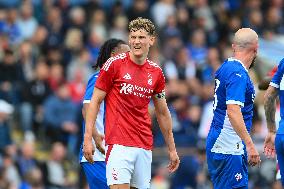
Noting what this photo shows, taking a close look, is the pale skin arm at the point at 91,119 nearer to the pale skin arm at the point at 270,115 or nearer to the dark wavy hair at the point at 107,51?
the dark wavy hair at the point at 107,51

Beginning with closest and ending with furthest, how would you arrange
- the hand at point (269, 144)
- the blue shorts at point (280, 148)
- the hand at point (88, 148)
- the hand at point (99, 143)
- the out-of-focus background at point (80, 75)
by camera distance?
the hand at point (88, 148) → the blue shorts at point (280, 148) → the hand at point (99, 143) → the hand at point (269, 144) → the out-of-focus background at point (80, 75)

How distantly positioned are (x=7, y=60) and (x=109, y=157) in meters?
9.39

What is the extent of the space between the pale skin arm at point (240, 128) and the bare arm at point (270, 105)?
0.88m

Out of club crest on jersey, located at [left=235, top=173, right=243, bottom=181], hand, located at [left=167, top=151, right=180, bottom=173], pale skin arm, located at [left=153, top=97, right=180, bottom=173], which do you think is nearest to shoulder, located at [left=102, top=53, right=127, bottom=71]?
pale skin arm, located at [left=153, top=97, right=180, bottom=173]

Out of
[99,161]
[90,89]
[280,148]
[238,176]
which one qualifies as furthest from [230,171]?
[90,89]

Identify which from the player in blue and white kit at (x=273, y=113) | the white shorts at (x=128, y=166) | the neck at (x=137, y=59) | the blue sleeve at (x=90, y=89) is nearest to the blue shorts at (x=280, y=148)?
the player in blue and white kit at (x=273, y=113)

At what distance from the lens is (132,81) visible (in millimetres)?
11797

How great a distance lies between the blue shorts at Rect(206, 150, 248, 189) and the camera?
12.2 metres

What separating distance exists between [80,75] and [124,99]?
9764 millimetres

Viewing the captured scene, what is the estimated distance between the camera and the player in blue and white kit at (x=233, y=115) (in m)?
11.8

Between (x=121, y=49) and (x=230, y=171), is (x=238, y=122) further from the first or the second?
(x=121, y=49)

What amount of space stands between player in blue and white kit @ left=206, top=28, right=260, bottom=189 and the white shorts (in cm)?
90

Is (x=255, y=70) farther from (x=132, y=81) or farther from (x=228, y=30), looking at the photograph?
(x=132, y=81)

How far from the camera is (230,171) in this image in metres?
12.2
